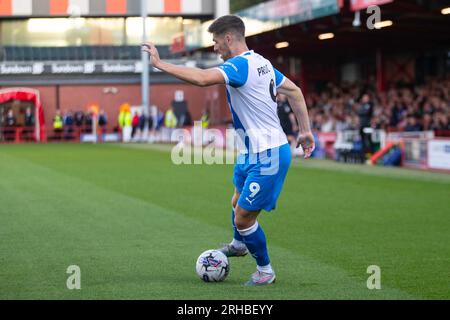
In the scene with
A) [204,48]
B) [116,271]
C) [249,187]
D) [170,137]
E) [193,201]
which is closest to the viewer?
[249,187]

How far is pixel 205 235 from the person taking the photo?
462 inches

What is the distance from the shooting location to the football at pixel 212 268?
8.43 m

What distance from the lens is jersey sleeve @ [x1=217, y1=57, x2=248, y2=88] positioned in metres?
7.81

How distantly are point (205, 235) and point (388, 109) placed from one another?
2103 centimetres

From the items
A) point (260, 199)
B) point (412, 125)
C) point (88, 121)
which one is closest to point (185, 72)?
point (260, 199)

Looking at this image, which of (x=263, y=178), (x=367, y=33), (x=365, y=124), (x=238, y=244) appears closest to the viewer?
(x=263, y=178)

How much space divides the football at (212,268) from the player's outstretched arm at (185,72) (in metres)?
1.67

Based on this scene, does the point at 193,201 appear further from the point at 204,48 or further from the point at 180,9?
Result: the point at 180,9

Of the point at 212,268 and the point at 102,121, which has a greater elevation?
the point at 102,121

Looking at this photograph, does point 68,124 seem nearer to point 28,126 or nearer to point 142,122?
point 28,126

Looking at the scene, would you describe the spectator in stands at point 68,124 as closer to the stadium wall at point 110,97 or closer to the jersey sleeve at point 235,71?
the stadium wall at point 110,97

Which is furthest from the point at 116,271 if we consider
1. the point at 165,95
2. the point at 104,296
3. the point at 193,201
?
the point at 165,95
